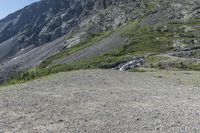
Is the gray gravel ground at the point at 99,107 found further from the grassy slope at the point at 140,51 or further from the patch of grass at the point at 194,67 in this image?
the grassy slope at the point at 140,51

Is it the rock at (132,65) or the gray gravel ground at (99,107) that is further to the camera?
the rock at (132,65)

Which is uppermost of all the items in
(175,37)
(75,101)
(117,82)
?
(75,101)

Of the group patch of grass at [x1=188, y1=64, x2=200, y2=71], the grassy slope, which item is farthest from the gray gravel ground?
the grassy slope

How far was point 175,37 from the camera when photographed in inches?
5773

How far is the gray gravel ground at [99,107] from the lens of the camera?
28.0 metres

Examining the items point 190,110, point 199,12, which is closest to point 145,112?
point 190,110

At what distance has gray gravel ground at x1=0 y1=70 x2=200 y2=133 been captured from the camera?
28.0 metres

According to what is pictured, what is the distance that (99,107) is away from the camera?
3444 centimetres

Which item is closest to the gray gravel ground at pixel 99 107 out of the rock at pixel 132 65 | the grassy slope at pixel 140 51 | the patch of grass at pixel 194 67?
the patch of grass at pixel 194 67

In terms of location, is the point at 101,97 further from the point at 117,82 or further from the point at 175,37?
the point at 175,37

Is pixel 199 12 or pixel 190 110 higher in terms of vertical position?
pixel 190 110

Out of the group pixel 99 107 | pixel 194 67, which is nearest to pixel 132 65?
pixel 194 67

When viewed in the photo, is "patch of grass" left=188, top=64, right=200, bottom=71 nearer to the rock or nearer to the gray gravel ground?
the rock

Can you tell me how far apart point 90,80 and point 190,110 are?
73.0 feet
